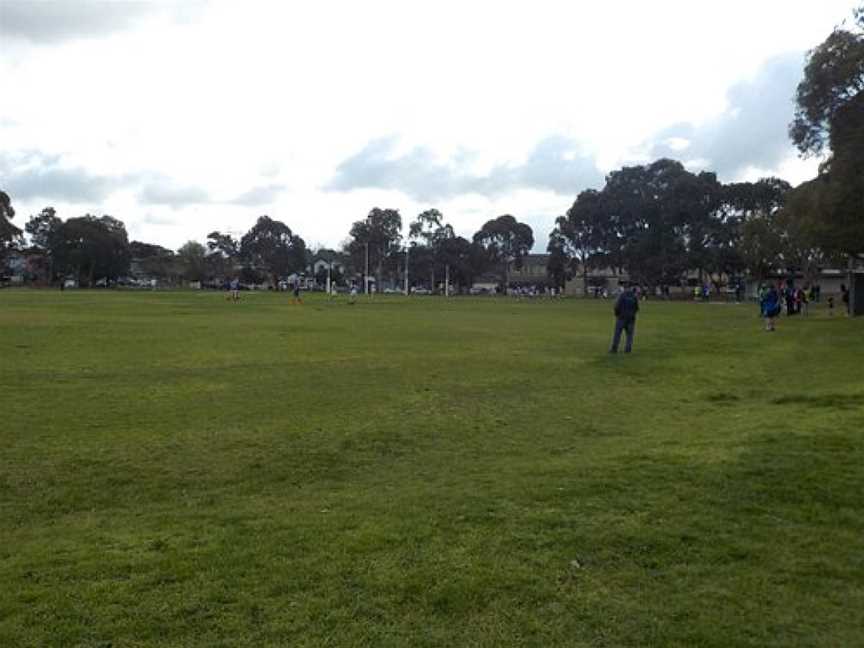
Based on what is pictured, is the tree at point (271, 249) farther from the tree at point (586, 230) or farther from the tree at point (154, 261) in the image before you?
the tree at point (586, 230)

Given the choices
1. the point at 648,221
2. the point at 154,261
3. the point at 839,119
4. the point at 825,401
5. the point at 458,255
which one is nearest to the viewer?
the point at 825,401

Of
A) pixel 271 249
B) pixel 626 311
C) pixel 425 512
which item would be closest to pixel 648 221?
pixel 271 249

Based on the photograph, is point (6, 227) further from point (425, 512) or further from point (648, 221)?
point (425, 512)

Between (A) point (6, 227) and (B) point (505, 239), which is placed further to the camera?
(B) point (505, 239)

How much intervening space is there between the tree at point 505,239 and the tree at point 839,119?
357 feet

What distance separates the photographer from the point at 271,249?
15600 cm

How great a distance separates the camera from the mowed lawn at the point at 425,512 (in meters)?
4.66

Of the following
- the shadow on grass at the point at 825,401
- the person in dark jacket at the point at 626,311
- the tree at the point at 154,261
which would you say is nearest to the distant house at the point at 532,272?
the tree at the point at 154,261

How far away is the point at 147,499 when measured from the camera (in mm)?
7621

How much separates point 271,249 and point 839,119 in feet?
429

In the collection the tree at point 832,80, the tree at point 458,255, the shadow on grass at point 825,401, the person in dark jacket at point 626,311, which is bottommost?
the shadow on grass at point 825,401

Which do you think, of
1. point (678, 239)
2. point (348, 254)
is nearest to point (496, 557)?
point (678, 239)

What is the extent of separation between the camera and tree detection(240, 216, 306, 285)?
513ft

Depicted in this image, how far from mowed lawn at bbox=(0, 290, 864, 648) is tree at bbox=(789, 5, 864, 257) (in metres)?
21.8
